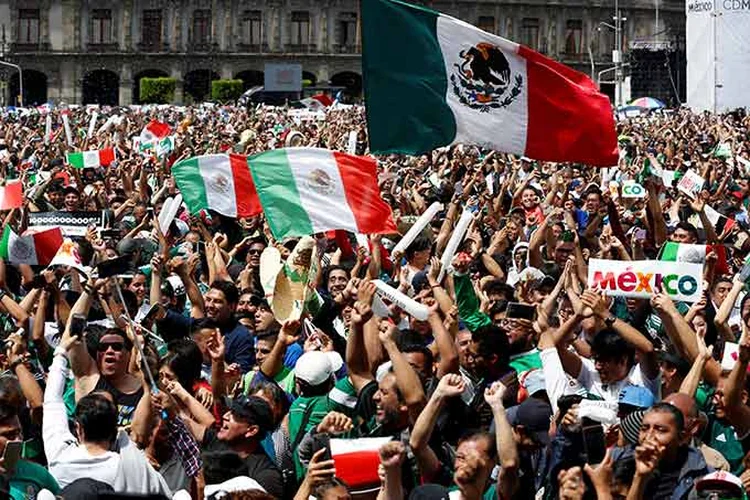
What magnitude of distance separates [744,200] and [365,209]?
657 cm

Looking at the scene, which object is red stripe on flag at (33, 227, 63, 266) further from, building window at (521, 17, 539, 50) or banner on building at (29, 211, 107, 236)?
building window at (521, 17, 539, 50)

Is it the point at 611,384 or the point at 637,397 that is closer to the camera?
the point at 637,397

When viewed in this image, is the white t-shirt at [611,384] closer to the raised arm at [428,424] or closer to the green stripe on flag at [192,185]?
the raised arm at [428,424]

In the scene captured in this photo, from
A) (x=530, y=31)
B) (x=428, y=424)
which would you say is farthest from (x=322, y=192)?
(x=530, y=31)

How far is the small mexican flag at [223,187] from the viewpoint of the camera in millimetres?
13828

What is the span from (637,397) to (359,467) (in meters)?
1.53

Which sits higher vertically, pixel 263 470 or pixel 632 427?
pixel 632 427

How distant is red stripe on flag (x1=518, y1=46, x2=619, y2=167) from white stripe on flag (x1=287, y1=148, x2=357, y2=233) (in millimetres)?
1330

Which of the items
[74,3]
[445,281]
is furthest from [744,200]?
[74,3]

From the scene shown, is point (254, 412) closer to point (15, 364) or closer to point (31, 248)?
point (15, 364)

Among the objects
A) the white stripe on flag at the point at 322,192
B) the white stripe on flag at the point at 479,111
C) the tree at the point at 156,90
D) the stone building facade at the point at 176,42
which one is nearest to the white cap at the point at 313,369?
the white stripe on flag at the point at 322,192

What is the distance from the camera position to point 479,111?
11406mm

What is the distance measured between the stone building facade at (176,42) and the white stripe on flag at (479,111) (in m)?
68.5

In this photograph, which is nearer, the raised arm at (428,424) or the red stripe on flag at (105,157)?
the raised arm at (428,424)
